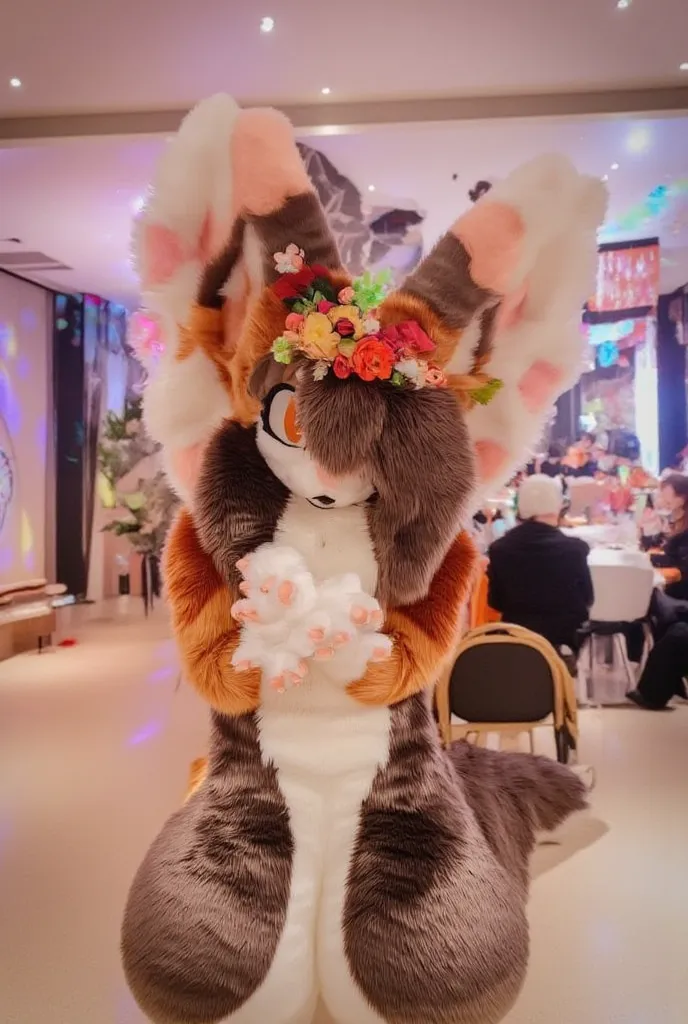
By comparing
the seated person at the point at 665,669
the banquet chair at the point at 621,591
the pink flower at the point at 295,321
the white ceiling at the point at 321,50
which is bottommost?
the seated person at the point at 665,669

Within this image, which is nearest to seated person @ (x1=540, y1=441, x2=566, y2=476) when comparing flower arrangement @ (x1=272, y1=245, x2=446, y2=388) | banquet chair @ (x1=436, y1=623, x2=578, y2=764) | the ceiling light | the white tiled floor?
the ceiling light

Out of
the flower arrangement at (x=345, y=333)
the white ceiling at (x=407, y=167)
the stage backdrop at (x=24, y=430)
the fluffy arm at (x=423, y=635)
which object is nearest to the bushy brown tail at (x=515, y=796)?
the fluffy arm at (x=423, y=635)

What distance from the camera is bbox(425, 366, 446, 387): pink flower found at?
1.30 metres

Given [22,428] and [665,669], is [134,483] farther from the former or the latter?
[665,669]

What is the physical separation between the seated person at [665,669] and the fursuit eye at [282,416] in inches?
136

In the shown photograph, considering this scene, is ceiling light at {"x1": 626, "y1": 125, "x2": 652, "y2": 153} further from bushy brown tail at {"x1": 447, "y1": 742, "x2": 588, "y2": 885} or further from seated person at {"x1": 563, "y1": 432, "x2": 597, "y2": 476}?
bushy brown tail at {"x1": 447, "y1": 742, "x2": 588, "y2": 885}

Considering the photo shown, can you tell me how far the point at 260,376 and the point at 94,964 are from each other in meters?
1.45

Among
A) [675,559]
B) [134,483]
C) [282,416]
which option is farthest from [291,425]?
[134,483]

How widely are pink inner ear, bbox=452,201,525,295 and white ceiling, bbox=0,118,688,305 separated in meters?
2.15

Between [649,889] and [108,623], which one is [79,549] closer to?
[108,623]

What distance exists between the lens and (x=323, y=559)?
132 centimetres

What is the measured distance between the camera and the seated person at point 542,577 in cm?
356

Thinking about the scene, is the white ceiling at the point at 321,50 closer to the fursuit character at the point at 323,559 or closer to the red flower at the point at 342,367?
the fursuit character at the point at 323,559

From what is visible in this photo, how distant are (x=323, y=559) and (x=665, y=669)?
3.43 metres
